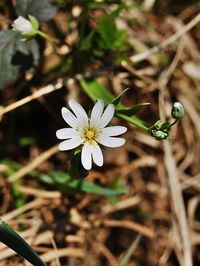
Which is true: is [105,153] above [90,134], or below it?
above

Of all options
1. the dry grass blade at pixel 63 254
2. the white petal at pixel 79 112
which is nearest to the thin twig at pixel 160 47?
the white petal at pixel 79 112

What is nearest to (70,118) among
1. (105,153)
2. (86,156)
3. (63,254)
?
(86,156)

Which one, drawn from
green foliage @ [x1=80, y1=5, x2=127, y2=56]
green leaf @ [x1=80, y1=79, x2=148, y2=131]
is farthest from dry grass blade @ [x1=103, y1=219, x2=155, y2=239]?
green foliage @ [x1=80, y1=5, x2=127, y2=56]

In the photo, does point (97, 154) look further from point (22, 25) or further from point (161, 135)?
point (22, 25)

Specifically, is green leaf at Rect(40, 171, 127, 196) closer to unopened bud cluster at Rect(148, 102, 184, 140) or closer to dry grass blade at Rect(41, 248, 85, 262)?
dry grass blade at Rect(41, 248, 85, 262)

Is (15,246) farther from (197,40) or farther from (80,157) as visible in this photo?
(197,40)
